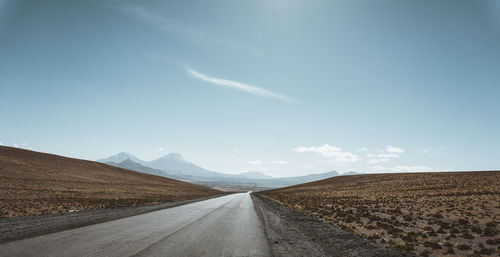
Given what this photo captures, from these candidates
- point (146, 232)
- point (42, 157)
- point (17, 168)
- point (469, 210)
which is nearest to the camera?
point (146, 232)

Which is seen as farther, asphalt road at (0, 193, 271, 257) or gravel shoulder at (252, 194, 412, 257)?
gravel shoulder at (252, 194, 412, 257)

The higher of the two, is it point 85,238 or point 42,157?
point 42,157

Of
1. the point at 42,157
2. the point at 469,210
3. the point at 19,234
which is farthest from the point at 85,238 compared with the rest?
the point at 42,157

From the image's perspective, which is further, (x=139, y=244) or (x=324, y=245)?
(x=324, y=245)

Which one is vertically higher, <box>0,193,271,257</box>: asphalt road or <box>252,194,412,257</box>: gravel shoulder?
<box>0,193,271,257</box>: asphalt road

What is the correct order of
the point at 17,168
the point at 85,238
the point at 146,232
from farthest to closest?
the point at 17,168
the point at 146,232
the point at 85,238

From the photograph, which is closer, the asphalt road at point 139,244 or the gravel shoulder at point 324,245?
the asphalt road at point 139,244

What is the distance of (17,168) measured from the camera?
62.4 meters

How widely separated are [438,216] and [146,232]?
57.7 feet

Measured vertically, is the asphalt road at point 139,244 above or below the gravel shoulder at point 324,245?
above

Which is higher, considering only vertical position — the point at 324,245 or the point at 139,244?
the point at 139,244

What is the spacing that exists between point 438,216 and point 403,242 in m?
8.20

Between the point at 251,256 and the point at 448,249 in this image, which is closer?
the point at 251,256

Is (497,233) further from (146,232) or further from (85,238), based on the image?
(85,238)
